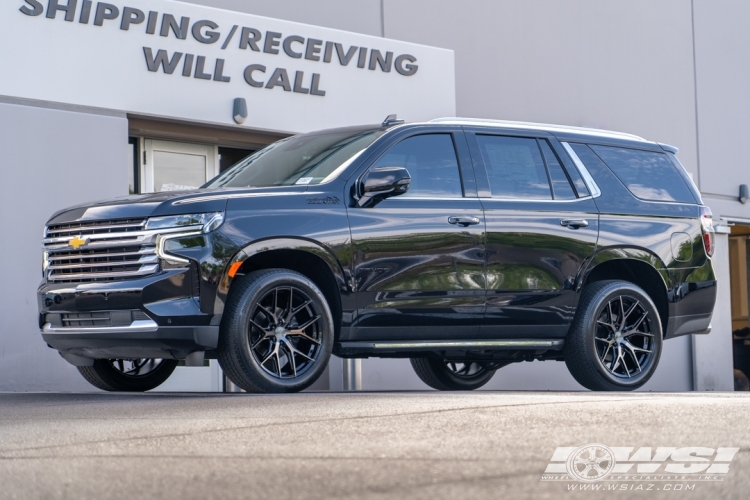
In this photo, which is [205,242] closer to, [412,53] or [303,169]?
[303,169]

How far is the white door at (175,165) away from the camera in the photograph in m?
13.1

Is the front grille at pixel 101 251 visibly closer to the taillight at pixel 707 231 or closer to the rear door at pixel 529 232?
the rear door at pixel 529 232

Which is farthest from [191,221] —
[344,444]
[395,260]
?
[344,444]

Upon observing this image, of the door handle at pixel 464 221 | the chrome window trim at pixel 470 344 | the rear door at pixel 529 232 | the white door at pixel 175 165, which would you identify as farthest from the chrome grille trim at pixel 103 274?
the white door at pixel 175 165

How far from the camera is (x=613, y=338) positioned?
8.88m

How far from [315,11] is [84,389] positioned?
5.51m

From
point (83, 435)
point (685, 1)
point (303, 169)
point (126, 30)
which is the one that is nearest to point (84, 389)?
point (126, 30)

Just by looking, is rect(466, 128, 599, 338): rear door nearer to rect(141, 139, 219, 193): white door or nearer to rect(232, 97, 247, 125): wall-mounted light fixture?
rect(232, 97, 247, 125): wall-mounted light fixture

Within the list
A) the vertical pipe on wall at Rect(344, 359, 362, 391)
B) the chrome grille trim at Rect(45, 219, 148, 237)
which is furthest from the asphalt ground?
the vertical pipe on wall at Rect(344, 359, 362, 391)

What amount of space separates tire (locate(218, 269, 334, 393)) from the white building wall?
4.73m

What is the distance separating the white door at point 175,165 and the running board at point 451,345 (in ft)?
19.0

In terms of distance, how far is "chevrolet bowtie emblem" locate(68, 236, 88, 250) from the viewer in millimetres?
7418

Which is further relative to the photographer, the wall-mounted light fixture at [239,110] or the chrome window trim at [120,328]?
the wall-mounted light fixture at [239,110]

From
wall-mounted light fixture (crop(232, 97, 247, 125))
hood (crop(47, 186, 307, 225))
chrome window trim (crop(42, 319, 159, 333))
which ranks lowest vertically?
chrome window trim (crop(42, 319, 159, 333))
